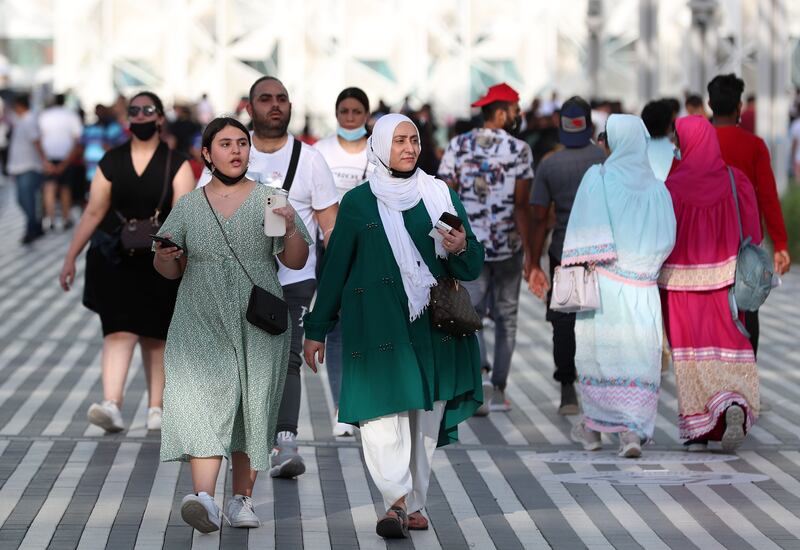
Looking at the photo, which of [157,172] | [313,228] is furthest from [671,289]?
[157,172]

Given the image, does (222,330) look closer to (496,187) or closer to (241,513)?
(241,513)

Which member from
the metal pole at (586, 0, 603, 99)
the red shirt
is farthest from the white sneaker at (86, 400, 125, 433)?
the metal pole at (586, 0, 603, 99)

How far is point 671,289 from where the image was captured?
9375 millimetres

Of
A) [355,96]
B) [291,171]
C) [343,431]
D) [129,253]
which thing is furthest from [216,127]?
[355,96]

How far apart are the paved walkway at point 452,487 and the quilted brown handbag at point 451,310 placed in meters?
0.82

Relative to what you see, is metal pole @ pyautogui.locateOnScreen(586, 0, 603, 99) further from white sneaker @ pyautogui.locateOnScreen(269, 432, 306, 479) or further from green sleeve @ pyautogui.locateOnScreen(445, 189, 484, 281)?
green sleeve @ pyautogui.locateOnScreen(445, 189, 484, 281)

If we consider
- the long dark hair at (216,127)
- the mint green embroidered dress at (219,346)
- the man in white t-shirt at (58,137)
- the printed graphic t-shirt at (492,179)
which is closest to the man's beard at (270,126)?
the long dark hair at (216,127)

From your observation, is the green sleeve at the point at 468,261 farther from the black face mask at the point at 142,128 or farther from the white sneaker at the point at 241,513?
the black face mask at the point at 142,128

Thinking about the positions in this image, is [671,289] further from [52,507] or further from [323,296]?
[52,507]

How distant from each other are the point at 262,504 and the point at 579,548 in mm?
1493

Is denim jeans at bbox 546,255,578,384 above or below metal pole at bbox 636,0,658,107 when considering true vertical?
below

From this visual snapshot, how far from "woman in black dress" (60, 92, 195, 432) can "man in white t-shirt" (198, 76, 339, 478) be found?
3.03ft

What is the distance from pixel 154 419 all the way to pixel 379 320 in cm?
298

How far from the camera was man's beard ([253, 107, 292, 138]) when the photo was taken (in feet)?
28.1
